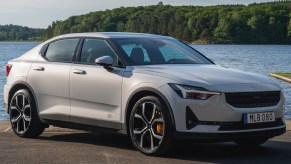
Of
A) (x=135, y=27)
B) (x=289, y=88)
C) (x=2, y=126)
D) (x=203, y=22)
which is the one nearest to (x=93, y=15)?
(x=135, y=27)

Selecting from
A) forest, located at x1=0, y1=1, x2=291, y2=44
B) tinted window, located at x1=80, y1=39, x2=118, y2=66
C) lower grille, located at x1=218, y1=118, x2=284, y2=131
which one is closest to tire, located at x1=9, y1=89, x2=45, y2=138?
tinted window, located at x1=80, y1=39, x2=118, y2=66

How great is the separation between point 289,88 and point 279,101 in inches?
770

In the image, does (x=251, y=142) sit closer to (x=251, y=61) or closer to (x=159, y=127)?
(x=159, y=127)

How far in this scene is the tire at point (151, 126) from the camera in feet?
25.0

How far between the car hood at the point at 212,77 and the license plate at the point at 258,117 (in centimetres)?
28

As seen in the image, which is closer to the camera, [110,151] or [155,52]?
[110,151]

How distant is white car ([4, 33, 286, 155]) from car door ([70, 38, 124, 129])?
1 centimetres

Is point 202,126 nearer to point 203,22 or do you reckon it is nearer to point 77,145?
point 77,145

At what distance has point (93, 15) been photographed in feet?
450

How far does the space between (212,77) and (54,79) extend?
234cm

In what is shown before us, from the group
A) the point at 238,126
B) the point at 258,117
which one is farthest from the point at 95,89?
the point at 258,117

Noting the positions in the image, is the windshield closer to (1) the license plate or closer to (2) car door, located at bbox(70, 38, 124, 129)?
(2) car door, located at bbox(70, 38, 124, 129)

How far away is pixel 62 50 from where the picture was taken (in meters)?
9.34

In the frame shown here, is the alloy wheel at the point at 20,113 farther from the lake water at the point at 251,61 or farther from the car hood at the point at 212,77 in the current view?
the lake water at the point at 251,61
